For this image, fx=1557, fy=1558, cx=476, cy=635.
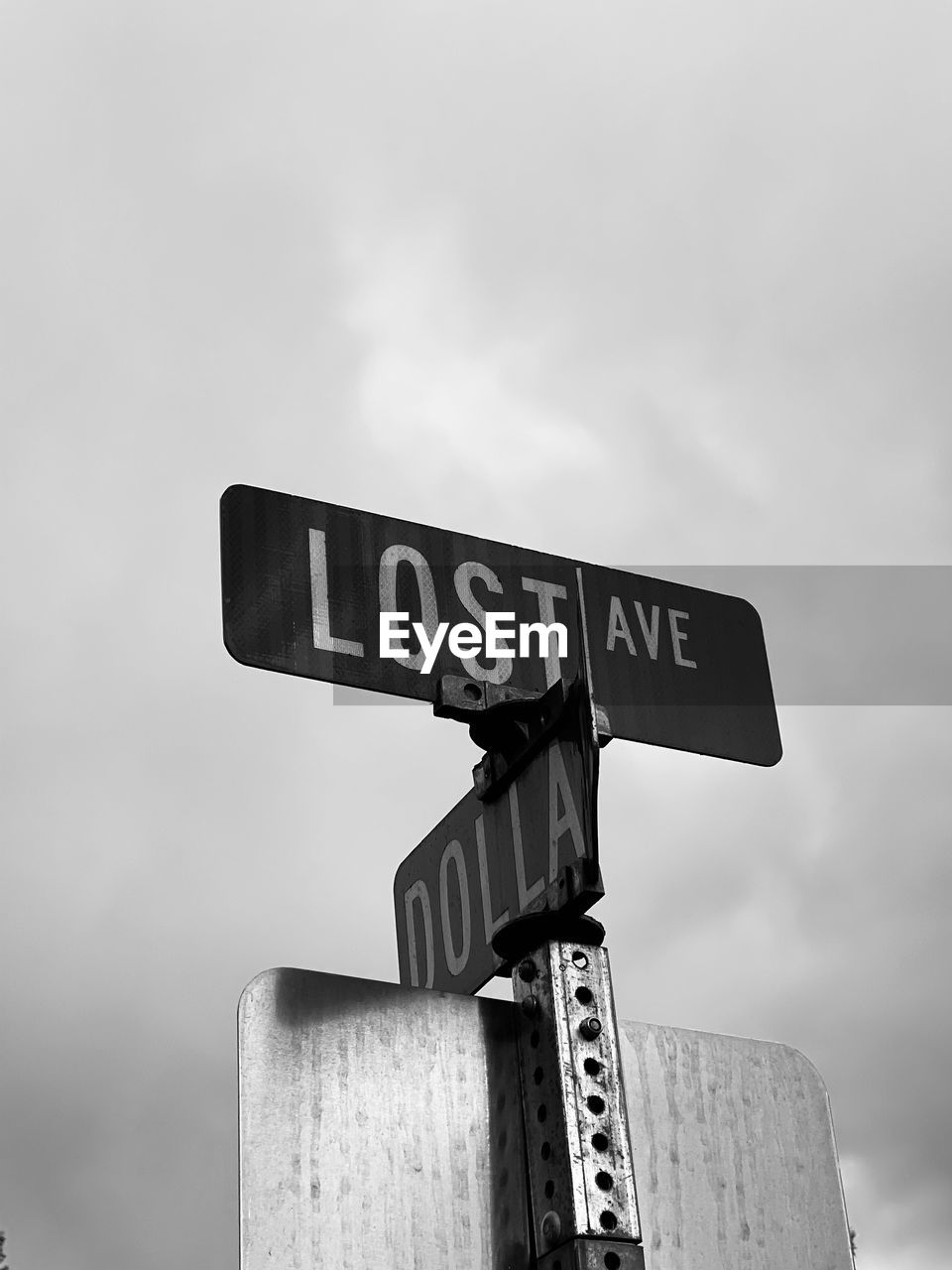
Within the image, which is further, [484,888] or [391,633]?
[391,633]

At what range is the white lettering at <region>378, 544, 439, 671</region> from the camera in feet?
8.94

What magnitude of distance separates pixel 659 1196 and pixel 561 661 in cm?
104

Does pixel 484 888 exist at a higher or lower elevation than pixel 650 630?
lower

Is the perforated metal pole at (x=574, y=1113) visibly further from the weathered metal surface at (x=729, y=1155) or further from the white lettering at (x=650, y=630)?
the white lettering at (x=650, y=630)

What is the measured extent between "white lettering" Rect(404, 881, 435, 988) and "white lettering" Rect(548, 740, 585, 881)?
572mm

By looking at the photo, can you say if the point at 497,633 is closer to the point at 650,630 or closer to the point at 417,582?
the point at 417,582

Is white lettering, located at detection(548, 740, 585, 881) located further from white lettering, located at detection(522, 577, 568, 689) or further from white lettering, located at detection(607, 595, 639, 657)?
white lettering, located at detection(607, 595, 639, 657)

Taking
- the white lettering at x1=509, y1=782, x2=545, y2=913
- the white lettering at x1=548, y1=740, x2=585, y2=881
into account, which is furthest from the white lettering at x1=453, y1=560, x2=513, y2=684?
the white lettering at x1=548, y1=740, x2=585, y2=881

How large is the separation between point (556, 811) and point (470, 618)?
0.64 metres

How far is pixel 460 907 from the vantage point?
2592 millimetres

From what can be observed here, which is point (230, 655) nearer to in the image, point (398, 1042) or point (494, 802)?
point (494, 802)

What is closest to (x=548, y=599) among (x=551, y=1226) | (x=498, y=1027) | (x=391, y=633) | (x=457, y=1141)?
(x=391, y=633)

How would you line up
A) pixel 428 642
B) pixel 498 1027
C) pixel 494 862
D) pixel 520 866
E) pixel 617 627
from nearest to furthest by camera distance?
pixel 498 1027 → pixel 520 866 → pixel 494 862 → pixel 428 642 → pixel 617 627

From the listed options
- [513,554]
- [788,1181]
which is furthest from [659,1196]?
[513,554]
